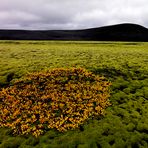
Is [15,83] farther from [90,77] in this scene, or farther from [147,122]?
[147,122]

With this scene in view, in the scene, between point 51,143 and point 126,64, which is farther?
point 126,64

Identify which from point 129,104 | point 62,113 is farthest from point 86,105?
point 129,104

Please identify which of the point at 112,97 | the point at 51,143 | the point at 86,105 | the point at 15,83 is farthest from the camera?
the point at 15,83

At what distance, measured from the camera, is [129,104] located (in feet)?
91.6

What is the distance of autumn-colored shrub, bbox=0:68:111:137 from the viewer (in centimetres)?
2378

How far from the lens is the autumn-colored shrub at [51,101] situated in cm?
2378

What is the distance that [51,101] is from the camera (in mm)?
27734

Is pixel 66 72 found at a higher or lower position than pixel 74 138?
higher

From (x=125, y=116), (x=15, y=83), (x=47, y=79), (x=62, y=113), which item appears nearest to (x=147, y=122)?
(x=125, y=116)

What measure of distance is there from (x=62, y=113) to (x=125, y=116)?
6076mm

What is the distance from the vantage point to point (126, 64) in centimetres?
4488

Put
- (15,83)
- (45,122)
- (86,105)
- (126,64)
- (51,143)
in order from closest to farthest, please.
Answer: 1. (51,143)
2. (45,122)
3. (86,105)
4. (15,83)
5. (126,64)

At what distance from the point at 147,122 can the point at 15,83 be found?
16815 millimetres

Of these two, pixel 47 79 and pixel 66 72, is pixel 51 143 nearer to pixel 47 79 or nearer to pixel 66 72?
pixel 47 79
